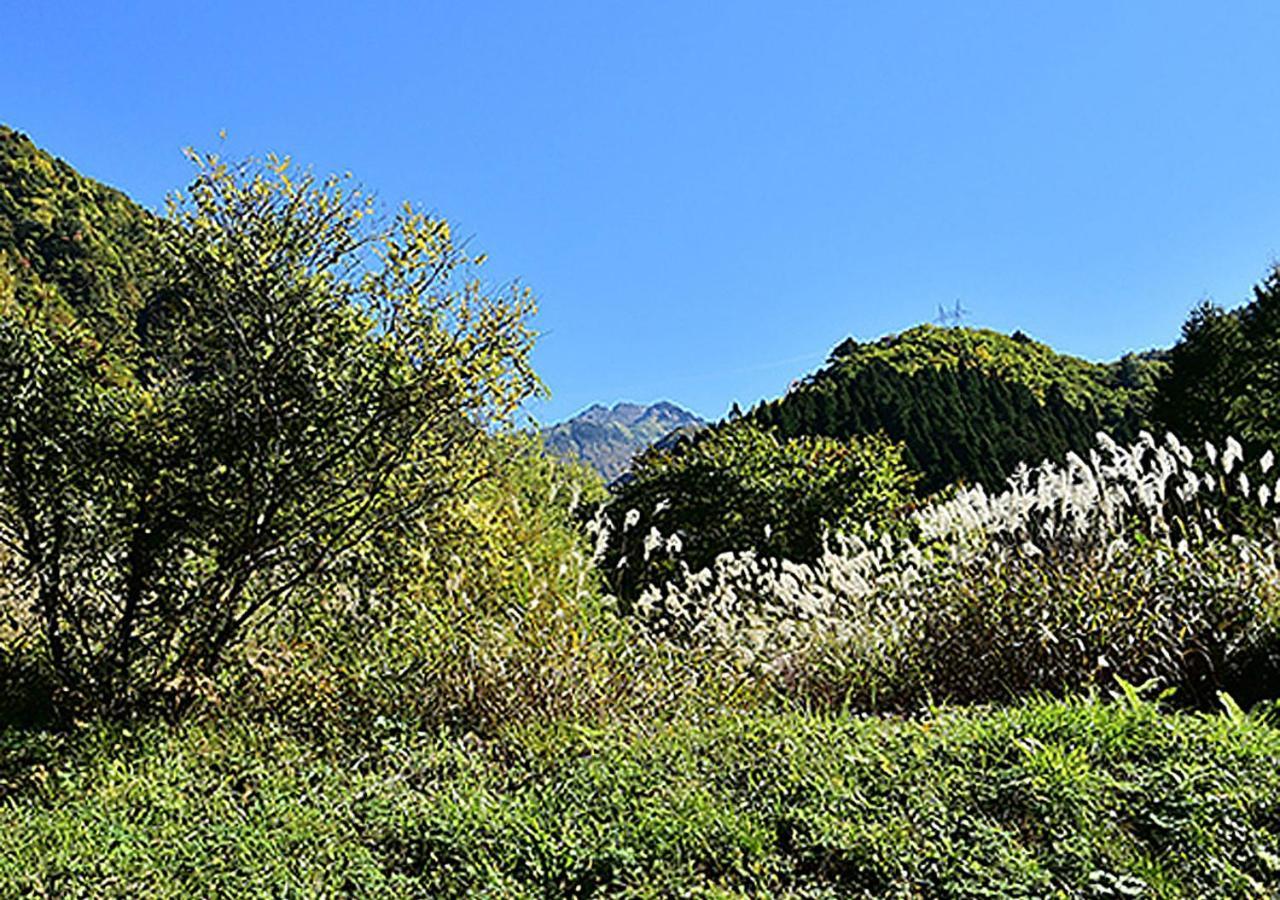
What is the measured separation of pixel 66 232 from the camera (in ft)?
70.2

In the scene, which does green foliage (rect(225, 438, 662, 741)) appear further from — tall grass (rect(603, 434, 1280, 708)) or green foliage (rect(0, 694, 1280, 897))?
tall grass (rect(603, 434, 1280, 708))

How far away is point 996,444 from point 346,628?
2467cm

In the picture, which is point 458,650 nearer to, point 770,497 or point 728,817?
point 728,817

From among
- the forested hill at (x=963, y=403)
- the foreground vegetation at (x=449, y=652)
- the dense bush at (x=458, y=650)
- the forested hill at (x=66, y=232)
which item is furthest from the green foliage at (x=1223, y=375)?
the forested hill at (x=66, y=232)

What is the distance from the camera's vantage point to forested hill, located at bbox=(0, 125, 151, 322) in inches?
191

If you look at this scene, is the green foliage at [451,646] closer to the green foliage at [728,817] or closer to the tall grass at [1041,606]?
the green foliage at [728,817]

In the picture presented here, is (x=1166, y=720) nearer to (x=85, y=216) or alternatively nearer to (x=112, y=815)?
(x=112, y=815)

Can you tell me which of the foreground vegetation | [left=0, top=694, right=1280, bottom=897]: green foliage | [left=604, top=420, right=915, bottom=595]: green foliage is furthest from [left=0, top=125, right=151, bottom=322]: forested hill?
[left=604, top=420, right=915, bottom=595]: green foliage

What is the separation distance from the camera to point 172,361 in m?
4.77

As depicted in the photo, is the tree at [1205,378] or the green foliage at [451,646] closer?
the green foliage at [451,646]

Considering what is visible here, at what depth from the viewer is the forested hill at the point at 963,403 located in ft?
85.8

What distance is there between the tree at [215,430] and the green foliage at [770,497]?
4.89 meters

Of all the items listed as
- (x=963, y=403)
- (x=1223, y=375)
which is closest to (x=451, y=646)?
(x=1223, y=375)

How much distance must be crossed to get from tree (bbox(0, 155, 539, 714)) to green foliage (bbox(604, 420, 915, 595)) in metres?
4.89
